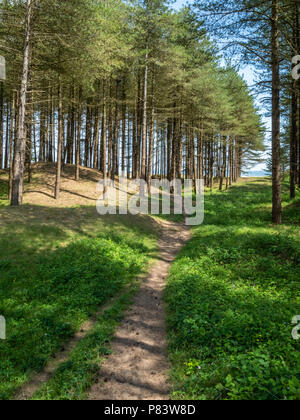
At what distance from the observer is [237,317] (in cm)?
537

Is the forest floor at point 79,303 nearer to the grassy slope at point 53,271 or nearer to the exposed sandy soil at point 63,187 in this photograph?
the grassy slope at point 53,271

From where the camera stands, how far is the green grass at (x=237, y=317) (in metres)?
3.72

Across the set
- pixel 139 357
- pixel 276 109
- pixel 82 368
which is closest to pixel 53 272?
pixel 82 368

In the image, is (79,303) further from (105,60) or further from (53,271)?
(105,60)

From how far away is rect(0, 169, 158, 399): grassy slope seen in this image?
17.1ft

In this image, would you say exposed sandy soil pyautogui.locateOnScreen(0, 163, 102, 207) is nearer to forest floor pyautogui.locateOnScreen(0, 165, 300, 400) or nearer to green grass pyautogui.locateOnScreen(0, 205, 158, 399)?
green grass pyautogui.locateOnScreen(0, 205, 158, 399)

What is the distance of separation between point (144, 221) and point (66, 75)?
1312cm

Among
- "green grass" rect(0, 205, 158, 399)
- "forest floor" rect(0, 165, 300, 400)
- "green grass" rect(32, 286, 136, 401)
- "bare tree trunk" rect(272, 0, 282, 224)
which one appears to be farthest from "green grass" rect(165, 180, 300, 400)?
"green grass" rect(0, 205, 158, 399)

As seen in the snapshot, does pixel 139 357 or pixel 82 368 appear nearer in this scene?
pixel 82 368

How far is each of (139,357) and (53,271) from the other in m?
4.73

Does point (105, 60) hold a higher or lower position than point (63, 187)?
higher

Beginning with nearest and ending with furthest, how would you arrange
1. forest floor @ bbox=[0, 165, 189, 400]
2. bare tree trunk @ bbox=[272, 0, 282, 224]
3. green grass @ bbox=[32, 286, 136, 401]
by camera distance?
green grass @ bbox=[32, 286, 136, 401]
forest floor @ bbox=[0, 165, 189, 400]
bare tree trunk @ bbox=[272, 0, 282, 224]

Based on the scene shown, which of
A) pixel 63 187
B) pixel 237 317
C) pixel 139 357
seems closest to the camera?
pixel 139 357

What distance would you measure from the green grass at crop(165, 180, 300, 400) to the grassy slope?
2038 millimetres
